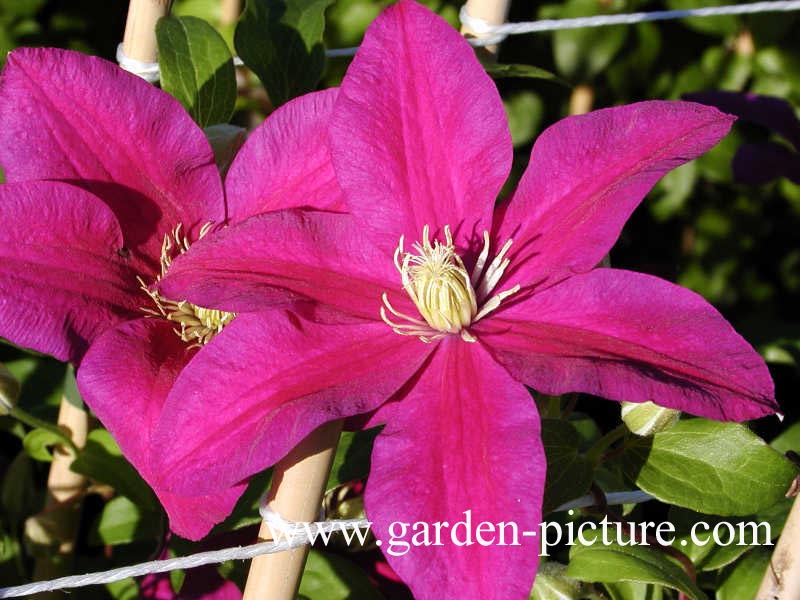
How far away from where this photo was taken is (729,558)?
0.87 metres

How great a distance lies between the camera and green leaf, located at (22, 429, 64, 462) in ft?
3.10

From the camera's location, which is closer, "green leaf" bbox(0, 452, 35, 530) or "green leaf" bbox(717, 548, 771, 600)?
"green leaf" bbox(717, 548, 771, 600)

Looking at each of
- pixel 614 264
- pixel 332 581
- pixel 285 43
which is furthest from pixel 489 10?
pixel 614 264

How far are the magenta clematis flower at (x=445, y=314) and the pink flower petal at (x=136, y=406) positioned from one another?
0.15 ft

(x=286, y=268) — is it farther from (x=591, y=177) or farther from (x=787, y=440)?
(x=787, y=440)

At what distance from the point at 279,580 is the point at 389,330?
0.18 meters

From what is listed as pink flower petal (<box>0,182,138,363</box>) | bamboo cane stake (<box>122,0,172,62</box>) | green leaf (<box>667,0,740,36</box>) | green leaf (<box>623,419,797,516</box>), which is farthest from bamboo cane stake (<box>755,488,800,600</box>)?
green leaf (<box>667,0,740,36</box>)

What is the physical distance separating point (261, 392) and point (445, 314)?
123mm

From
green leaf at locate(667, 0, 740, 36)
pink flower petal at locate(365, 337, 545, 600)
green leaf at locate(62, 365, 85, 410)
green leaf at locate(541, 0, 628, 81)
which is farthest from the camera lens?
green leaf at locate(667, 0, 740, 36)

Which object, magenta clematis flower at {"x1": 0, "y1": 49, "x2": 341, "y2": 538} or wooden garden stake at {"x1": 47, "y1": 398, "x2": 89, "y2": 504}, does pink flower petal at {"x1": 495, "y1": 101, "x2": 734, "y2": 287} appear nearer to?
magenta clematis flower at {"x1": 0, "y1": 49, "x2": 341, "y2": 538}

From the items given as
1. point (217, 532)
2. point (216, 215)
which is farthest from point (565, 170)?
point (217, 532)

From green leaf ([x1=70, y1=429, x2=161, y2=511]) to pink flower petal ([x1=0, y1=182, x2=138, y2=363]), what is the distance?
0.92ft

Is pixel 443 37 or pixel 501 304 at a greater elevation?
pixel 443 37

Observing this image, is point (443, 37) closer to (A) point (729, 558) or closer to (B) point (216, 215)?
(B) point (216, 215)
